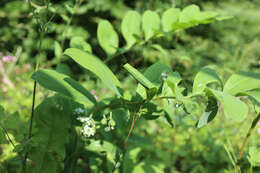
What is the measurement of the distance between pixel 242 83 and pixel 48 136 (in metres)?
0.52

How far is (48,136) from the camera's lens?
0.71m

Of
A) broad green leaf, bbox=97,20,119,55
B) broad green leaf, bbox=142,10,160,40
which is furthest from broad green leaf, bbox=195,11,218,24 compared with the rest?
broad green leaf, bbox=97,20,119,55

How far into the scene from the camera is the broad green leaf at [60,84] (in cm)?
53

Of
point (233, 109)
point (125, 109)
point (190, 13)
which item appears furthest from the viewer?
point (190, 13)

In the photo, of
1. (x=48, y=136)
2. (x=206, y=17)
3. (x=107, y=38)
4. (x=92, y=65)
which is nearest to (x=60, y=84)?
(x=92, y=65)

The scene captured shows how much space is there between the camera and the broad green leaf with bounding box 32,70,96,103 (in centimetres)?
53

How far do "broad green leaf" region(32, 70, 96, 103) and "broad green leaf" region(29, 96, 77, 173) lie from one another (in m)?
0.18

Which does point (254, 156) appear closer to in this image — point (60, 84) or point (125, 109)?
point (125, 109)

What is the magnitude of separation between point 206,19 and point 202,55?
3272 mm

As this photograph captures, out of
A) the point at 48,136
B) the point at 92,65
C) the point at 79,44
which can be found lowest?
the point at 48,136

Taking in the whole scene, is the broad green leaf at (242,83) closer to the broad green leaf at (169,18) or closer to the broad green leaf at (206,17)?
the broad green leaf at (206,17)

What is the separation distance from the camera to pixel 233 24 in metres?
4.48

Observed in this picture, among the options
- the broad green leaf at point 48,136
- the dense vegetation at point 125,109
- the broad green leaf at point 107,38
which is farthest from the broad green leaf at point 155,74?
the broad green leaf at point 107,38

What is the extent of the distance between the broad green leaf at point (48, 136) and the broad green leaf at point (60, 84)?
0.60 ft
